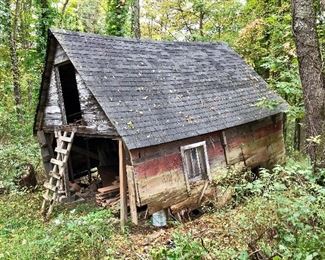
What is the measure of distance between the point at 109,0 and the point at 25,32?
6.07m

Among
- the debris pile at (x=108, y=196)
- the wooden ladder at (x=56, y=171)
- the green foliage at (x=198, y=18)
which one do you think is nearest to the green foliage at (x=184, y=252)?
the debris pile at (x=108, y=196)

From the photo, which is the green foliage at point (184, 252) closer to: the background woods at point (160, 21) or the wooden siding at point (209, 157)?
the wooden siding at point (209, 157)

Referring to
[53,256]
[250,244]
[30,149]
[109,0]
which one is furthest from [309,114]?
[109,0]

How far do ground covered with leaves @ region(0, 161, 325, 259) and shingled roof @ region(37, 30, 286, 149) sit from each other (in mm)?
2238

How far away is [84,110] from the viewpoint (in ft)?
31.6

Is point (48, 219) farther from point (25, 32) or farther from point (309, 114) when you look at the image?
point (25, 32)

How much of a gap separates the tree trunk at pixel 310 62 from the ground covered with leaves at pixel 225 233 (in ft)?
3.42

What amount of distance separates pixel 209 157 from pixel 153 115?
2.36 m

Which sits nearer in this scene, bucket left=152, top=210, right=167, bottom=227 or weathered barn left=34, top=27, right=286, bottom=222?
weathered barn left=34, top=27, right=286, bottom=222

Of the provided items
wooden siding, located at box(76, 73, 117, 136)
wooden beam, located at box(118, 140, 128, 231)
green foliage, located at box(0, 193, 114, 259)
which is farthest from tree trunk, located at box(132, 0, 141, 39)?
green foliage, located at box(0, 193, 114, 259)

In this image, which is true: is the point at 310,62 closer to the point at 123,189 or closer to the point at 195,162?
the point at 195,162

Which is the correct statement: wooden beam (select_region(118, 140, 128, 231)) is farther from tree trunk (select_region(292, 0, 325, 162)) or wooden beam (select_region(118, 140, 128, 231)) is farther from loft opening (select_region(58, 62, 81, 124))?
tree trunk (select_region(292, 0, 325, 162))

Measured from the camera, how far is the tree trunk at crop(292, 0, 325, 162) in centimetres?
711

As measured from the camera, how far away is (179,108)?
10086 millimetres
